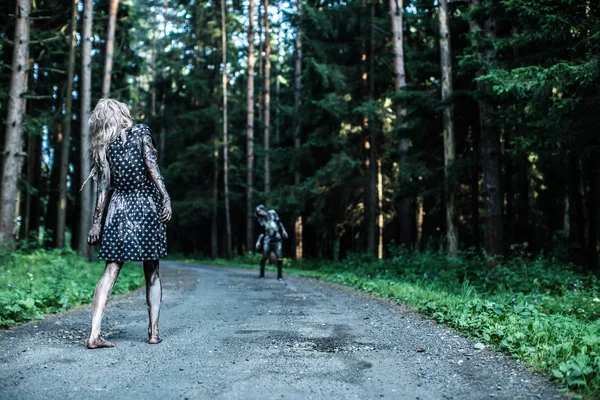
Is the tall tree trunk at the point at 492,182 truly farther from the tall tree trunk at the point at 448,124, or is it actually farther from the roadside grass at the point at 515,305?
the tall tree trunk at the point at 448,124

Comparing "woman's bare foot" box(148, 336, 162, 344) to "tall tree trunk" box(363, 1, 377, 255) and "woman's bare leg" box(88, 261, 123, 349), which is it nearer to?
"woman's bare leg" box(88, 261, 123, 349)

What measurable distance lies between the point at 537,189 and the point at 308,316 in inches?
751

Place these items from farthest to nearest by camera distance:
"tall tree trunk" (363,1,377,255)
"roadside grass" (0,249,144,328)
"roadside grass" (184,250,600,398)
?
1. "tall tree trunk" (363,1,377,255)
2. "roadside grass" (0,249,144,328)
3. "roadside grass" (184,250,600,398)

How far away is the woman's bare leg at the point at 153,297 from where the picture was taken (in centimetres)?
497

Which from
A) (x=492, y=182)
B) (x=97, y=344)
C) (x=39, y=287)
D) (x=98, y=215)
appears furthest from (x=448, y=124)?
(x=97, y=344)

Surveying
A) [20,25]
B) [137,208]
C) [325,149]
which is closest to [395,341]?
[137,208]

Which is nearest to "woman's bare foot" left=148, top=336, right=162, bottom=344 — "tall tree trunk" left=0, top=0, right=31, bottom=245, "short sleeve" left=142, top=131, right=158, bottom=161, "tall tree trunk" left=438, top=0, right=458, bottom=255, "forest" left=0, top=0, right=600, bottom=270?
"short sleeve" left=142, top=131, right=158, bottom=161

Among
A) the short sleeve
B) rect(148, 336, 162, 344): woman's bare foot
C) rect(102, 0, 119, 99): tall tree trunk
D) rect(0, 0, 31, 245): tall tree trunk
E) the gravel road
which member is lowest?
the gravel road

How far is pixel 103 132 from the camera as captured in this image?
5062 mm

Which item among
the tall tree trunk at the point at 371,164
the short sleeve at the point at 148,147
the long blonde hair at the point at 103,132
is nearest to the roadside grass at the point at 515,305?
the short sleeve at the point at 148,147

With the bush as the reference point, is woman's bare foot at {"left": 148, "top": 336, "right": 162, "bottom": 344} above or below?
below

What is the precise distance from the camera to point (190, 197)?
1383 inches

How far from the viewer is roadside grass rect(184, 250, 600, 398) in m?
3.98

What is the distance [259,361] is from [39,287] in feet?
18.4
